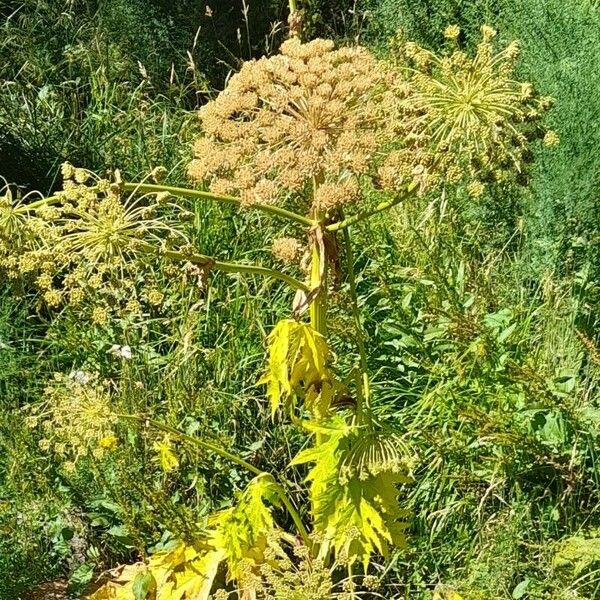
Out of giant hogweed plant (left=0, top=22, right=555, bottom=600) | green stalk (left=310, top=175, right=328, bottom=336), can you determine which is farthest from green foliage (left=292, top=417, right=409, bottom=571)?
green stalk (left=310, top=175, right=328, bottom=336)

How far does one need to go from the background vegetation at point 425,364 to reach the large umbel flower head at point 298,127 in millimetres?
1080

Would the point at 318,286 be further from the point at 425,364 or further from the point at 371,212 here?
the point at 425,364

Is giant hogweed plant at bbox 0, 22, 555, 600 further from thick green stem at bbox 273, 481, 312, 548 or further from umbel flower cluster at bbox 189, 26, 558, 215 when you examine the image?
thick green stem at bbox 273, 481, 312, 548

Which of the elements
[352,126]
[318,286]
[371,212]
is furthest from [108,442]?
[352,126]

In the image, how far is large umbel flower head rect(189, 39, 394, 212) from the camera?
2.28 meters

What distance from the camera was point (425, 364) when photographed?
150 inches

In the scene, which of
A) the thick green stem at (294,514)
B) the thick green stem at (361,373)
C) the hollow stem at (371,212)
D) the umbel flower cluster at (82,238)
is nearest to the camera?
the umbel flower cluster at (82,238)

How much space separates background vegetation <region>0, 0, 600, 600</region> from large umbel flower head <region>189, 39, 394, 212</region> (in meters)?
1.08

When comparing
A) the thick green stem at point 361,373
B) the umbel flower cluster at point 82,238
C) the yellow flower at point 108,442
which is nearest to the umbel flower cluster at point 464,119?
the thick green stem at point 361,373

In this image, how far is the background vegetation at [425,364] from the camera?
3457mm

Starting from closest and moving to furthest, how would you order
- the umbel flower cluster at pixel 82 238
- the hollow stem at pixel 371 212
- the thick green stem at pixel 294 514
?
the umbel flower cluster at pixel 82 238 → the hollow stem at pixel 371 212 → the thick green stem at pixel 294 514

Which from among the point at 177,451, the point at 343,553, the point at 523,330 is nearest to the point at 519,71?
the point at 523,330

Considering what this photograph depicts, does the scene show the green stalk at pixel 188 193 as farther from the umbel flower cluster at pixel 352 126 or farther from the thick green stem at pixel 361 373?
the thick green stem at pixel 361 373

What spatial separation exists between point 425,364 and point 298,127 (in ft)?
5.49
